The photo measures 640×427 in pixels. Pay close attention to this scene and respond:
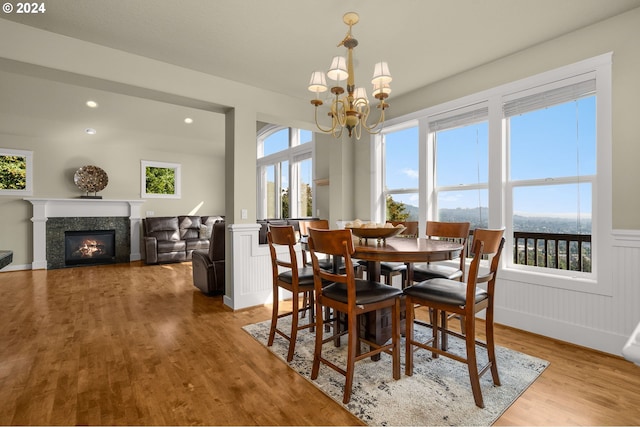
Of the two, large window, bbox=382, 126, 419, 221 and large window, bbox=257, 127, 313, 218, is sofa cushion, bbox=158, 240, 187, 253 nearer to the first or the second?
large window, bbox=257, 127, 313, 218

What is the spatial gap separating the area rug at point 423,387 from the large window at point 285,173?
4567mm

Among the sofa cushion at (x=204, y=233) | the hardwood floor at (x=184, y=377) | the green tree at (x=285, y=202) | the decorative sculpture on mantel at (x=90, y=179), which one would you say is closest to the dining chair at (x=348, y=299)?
the hardwood floor at (x=184, y=377)

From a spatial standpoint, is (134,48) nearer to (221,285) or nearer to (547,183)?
(221,285)

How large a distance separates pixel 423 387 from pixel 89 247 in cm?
718

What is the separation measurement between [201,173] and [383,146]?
5.53 metres

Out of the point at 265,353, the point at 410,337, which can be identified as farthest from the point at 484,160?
the point at 265,353

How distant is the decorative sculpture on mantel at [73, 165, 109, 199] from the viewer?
6379mm

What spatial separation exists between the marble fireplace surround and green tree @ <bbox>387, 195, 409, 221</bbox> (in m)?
5.72

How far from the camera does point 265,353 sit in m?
2.45

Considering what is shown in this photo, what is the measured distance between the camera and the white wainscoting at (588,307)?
2.35 m

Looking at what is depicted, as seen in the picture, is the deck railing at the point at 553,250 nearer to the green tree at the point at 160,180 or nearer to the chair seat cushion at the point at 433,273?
the chair seat cushion at the point at 433,273

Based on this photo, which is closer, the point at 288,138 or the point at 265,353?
the point at 265,353

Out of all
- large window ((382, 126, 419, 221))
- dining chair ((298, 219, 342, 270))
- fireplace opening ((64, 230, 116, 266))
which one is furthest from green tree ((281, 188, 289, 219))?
dining chair ((298, 219, 342, 270))

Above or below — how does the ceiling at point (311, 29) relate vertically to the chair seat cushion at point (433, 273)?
above
